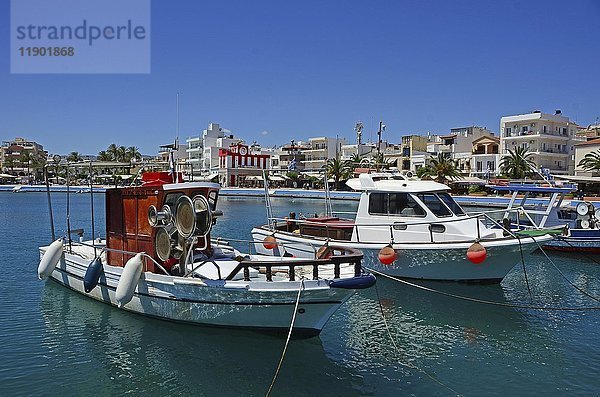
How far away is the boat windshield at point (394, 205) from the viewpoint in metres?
16.5

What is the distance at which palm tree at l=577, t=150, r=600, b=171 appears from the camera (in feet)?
183

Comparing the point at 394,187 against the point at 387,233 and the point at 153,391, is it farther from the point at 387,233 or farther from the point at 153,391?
the point at 153,391

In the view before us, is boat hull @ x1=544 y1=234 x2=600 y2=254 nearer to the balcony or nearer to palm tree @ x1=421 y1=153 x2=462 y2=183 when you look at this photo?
palm tree @ x1=421 y1=153 x2=462 y2=183

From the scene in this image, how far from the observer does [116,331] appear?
1151 centimetres

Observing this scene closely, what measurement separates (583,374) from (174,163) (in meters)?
10.2

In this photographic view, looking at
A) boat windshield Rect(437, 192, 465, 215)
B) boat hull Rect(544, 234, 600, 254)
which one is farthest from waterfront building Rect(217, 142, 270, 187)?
boat windshield Rect(437, 192, 465, 215)

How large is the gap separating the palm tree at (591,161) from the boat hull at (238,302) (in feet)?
182

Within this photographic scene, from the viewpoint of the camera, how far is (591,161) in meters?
57.2

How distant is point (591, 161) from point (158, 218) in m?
58.6

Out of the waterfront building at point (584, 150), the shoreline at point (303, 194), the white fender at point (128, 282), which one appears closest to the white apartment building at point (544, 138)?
the waterfront building at point (584, 150)

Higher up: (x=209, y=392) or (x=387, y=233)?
(x=387, y=233)

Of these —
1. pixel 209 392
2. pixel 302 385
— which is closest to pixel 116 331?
pixel 209 392

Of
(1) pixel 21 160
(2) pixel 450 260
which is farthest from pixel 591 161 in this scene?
(1) pixel 21 160

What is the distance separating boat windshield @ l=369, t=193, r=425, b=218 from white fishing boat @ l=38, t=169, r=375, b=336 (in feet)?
18.6
